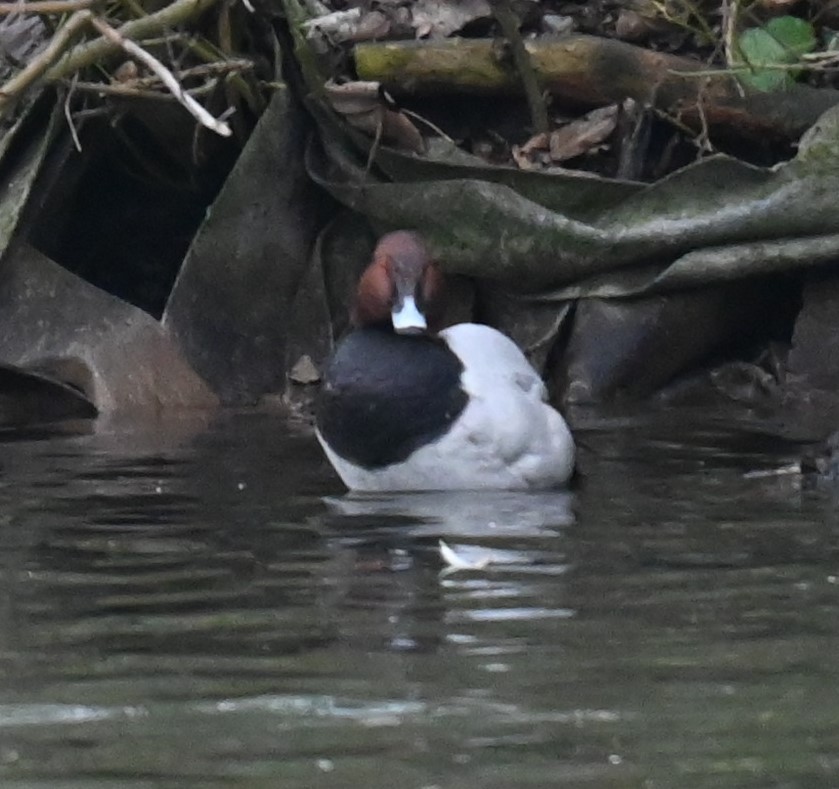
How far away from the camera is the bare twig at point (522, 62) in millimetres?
7875

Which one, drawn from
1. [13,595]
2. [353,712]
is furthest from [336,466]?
[353,712]

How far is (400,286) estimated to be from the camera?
257 inches

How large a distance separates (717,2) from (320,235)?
1896mm

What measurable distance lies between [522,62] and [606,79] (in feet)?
1.06

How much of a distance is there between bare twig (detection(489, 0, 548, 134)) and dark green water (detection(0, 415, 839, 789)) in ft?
6.94

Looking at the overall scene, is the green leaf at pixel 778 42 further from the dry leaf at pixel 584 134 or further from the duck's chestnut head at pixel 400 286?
the duck's chestnut head at pixel 400 286

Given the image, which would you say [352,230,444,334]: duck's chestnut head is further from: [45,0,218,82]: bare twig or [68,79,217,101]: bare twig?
[68,79,217,101]: bare twig

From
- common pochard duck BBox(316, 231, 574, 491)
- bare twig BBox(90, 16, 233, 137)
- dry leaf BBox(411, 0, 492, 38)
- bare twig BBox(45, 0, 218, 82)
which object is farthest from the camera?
dry leaf BBox(411, 0, 492, 38)

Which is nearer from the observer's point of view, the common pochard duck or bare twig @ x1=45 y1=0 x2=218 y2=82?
the common pochard duck

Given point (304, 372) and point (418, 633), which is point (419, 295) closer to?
point (304, 372)

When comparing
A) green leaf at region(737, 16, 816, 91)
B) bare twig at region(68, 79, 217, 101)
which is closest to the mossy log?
green leaf at region(737, 16, 816, 91)

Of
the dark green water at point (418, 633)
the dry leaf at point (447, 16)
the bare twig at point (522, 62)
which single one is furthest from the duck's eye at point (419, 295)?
the dry leaf at point (447, 16)

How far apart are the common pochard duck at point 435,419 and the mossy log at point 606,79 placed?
1.96m

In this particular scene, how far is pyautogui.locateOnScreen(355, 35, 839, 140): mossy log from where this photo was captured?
7781 mm
